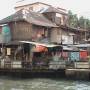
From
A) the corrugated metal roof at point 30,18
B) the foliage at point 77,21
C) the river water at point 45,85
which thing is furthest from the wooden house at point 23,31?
the foliage at point 77,21

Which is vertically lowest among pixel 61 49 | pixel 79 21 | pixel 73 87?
pixel 73 87

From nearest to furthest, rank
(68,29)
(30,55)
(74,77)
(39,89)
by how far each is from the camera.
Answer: (39,89)
(74,77)
(30,55)
(68,29)

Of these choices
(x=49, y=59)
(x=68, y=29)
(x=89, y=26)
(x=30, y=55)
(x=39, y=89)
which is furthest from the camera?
(x=89, y=26)

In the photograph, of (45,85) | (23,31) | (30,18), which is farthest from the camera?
(30,18)

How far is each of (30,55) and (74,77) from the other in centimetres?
711

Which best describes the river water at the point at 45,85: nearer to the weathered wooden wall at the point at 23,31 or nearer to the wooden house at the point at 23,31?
the wooden house at the point at 23,31

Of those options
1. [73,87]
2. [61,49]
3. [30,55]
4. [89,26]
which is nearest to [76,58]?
[61,49]

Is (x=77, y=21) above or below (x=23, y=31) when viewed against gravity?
above

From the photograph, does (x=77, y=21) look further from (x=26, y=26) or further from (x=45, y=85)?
(x=45, y=85)

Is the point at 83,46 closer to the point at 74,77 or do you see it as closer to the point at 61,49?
the point at 61,49

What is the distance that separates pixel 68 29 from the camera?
43.3 meters

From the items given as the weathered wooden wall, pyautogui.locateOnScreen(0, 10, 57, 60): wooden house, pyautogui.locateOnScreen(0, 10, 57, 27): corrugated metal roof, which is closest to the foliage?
pyautogui.locateOnScreen(0, 10, 57, 27): corrugated metal roof

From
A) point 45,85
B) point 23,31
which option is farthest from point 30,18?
point 45,85

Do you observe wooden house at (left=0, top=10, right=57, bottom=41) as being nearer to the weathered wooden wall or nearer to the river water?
the weathered wooden wall
